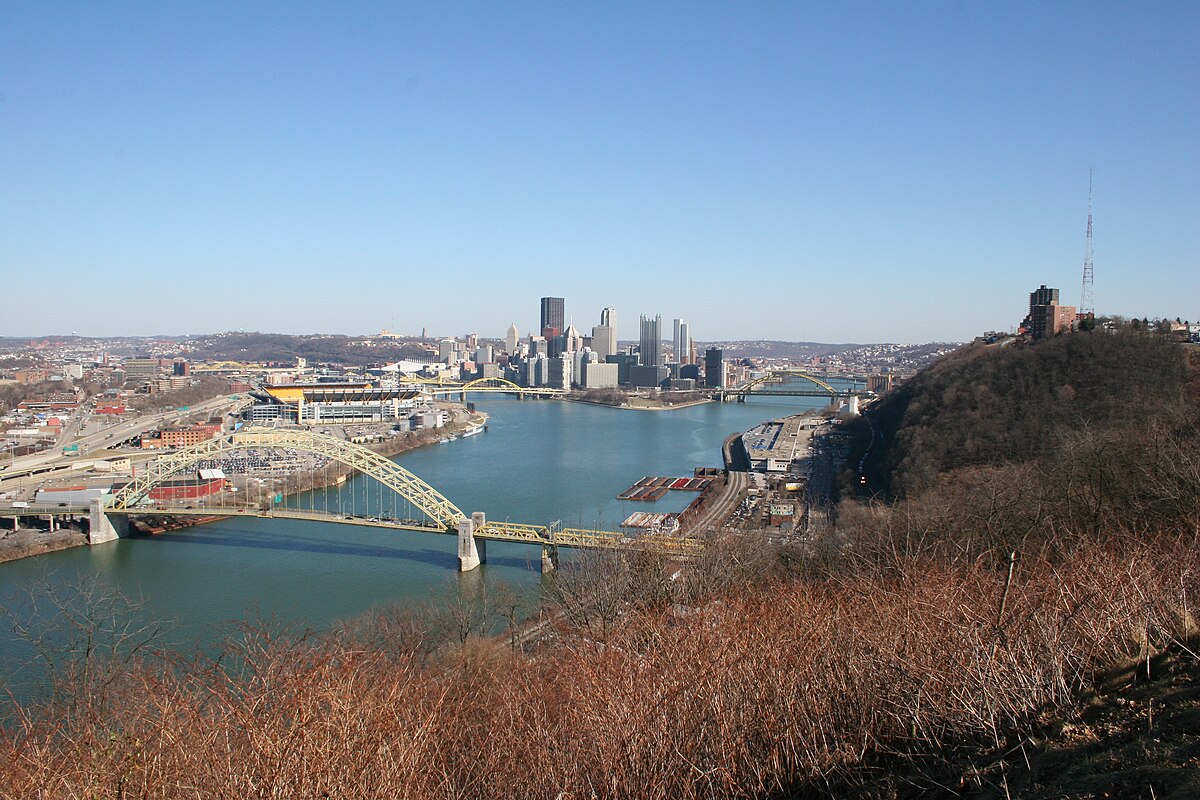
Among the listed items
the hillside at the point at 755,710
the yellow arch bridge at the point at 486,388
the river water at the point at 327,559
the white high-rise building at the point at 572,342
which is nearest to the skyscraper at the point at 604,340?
the white high-rise building at the point at 572,342

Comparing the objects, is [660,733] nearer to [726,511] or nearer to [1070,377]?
[726,511]

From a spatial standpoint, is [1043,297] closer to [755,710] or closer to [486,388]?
[755,710]

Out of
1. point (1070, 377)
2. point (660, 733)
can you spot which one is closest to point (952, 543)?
point (660, 733)

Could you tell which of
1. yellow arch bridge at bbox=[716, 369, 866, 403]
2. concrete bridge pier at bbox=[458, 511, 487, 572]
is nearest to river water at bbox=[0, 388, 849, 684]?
concrete bridge pier at bbox=[458, 511, 487, 572]

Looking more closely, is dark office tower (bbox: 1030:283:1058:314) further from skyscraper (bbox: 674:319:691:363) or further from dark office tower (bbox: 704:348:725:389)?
skyscraper (bbox: 674:319:691:363)

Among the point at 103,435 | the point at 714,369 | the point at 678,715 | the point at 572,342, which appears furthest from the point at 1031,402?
the point at 572,342
